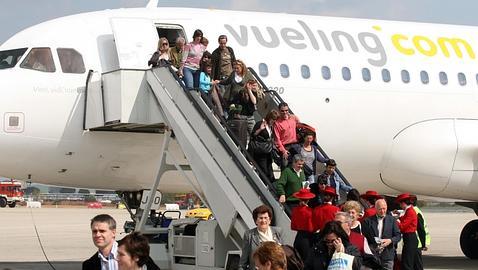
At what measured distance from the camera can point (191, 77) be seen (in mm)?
16812

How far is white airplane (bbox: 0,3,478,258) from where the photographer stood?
16.8 metres

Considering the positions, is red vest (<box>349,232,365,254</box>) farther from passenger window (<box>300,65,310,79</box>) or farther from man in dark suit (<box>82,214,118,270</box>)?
passenger window (<box>300,65,310,79</box>)

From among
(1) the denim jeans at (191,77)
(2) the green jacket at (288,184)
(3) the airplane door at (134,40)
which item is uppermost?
(3) the airplane door at (134,40)

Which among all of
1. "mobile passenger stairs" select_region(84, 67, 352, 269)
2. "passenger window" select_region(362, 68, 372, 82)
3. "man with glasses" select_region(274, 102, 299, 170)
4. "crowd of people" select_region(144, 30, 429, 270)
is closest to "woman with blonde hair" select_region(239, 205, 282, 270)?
"crowd of people" select_region(144, 30, 429, 270)

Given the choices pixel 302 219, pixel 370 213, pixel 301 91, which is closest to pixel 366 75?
pixel 301 91

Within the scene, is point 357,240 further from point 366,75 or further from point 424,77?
point 424,77

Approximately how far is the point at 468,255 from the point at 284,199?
11698 mm

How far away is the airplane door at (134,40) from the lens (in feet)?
55.7

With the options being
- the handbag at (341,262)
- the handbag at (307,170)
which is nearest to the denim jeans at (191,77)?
the handbag at (307,170)

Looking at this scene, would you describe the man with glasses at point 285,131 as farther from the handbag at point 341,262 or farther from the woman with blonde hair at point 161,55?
the handbag at point 341,262

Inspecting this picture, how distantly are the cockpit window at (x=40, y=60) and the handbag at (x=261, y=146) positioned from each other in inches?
170

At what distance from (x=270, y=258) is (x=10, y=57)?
11.8 meters

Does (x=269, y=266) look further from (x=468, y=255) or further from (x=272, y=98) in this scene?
(x=468, y=255)

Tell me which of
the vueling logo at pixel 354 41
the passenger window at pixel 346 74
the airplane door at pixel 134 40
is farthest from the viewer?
the passenger window at pixel 346 74
